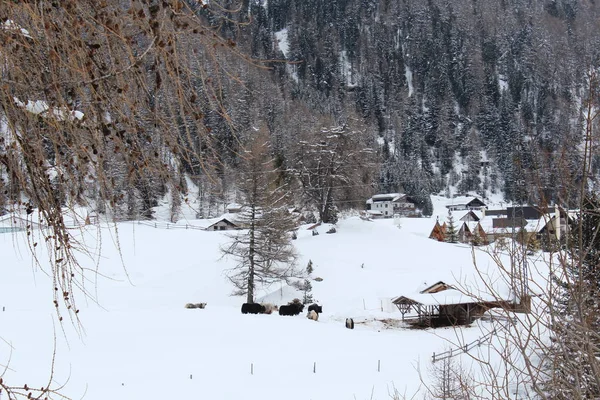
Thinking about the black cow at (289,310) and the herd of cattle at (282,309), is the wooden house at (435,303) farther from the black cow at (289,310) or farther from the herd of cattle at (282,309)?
the black cow at (289,310)

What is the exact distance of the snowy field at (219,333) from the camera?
9766 millimetres

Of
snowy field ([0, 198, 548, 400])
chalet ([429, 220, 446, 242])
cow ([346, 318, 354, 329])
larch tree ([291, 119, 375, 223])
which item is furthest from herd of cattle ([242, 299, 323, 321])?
chalet ([429, 220, 446, 242])

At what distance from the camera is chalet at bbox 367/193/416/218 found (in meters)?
57.9

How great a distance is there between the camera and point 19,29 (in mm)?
1430

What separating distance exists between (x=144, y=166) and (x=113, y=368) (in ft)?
32.7

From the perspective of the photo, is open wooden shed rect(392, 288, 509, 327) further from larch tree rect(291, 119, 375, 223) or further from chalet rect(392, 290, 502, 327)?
larch tree rect(291, 119, 375, 223)

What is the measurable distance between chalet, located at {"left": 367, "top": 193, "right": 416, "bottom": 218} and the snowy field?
30821 mm

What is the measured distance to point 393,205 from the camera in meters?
57.9

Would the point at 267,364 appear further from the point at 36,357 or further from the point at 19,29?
the point at 19,29

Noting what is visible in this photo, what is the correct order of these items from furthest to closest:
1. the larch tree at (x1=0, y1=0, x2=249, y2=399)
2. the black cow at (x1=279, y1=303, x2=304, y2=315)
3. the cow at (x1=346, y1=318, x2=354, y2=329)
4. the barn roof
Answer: the barn roof → the black cow at (x1=279, y1=303, x2=304, y2=315) → the cow at (x1=346, y1=318, x2=354, y2=329) → the larch tree at (x1=0, y1=0, x2=249, y2=399)

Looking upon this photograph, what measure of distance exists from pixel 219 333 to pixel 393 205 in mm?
46188

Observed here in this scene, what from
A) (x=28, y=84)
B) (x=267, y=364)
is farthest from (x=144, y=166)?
(x=267, y=364)

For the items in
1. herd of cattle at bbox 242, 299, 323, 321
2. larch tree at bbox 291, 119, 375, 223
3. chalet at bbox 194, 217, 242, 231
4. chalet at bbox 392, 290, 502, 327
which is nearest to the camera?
herd of cattle at bbox 242, 299, 323, 321

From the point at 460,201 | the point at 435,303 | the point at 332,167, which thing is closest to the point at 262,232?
the point at 435,303
